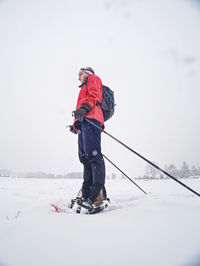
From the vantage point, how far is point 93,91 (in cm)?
235

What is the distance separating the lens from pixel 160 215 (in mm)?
1198

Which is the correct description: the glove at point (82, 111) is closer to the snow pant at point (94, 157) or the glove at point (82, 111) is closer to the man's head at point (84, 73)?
the snow pant at point (94, 157)

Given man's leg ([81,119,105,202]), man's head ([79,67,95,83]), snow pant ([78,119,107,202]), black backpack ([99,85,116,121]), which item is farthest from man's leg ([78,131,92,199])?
man's head ([79,67,95,83])

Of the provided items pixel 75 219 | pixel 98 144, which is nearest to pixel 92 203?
pixel 75 219

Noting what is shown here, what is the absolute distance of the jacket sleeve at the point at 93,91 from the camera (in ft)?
7.36

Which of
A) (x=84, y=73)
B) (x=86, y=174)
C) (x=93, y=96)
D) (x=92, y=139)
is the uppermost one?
(x=84, y=73)

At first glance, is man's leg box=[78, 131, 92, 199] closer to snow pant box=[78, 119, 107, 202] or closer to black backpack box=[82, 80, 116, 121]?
snow pant box=[78, 119, 107, 202]

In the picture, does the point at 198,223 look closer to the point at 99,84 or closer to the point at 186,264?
the point at 186,264

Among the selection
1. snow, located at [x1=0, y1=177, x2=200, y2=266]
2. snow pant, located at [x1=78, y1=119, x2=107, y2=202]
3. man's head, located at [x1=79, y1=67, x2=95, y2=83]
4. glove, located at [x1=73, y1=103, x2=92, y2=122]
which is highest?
man's head, located at [x1=79, y1=67, x2=95, y2=83]

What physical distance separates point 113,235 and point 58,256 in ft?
1.32

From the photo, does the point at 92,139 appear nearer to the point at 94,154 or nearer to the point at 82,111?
the point at 94,154

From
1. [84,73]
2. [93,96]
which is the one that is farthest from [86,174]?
[84,73]

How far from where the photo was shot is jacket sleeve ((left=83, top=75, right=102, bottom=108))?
7.36 ft

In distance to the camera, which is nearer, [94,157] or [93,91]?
[94,157]
